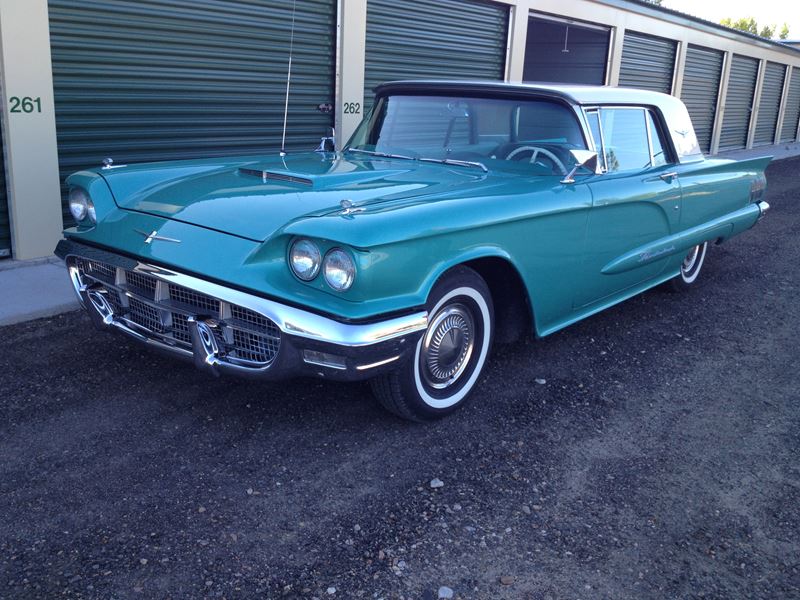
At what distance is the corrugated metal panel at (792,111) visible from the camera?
22688mm

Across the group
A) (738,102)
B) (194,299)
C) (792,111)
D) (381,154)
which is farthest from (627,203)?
(792,111)

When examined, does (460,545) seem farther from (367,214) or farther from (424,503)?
(367,214)

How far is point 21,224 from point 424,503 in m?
4.47

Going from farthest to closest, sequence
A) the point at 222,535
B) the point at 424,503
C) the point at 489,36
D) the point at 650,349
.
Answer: the point at 489,36 < the point at 650,349 < the point at 424,503 < the point at 222,535

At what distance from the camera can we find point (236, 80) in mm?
7418

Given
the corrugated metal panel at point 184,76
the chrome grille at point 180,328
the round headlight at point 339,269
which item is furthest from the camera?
the corrugated metal panel at point 184,76

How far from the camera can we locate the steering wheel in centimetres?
416

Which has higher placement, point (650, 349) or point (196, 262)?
point (196, 262)

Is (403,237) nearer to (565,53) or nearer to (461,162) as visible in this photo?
(461,162)

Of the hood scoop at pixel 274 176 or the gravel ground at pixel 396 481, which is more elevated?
the hood scoop at pixel 274 176

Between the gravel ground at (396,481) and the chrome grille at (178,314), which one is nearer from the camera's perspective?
the gravel ground at (396,481)

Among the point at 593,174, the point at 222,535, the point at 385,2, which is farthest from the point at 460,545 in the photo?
the point at 385,2

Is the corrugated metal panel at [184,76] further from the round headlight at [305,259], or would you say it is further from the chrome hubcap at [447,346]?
the chrome hubcap at [447,346]

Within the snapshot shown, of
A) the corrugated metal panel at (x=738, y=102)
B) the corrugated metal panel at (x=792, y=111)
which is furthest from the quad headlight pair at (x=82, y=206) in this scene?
the corrugated metal panel at (x=792, y=111)
